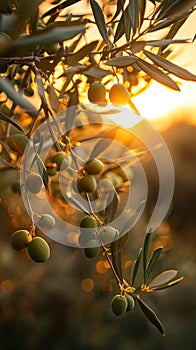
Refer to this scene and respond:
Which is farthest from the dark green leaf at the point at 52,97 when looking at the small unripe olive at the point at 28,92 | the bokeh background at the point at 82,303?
the bokeh background at the point at 82,303

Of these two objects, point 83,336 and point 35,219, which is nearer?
point 35,219

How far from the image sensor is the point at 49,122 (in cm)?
83

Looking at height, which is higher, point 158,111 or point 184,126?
point 158,111

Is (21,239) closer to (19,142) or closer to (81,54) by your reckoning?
(19,142)

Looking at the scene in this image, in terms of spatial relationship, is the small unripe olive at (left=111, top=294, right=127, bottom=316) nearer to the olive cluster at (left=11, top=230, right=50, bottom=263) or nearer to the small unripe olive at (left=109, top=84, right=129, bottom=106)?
the olive cluster at (left=11, top=230, right=50, bottom=263)

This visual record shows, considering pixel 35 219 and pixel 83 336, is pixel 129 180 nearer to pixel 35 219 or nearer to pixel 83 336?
pixel 35 219

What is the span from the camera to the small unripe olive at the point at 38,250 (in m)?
0.86

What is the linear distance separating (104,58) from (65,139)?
0.15 meters

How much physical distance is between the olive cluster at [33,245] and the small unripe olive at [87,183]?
0.35 ft

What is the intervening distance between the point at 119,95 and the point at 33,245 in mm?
268

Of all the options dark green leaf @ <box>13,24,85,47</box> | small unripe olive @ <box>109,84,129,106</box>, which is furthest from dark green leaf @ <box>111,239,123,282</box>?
dark green leaf @ <box>13,24,85,47</box>

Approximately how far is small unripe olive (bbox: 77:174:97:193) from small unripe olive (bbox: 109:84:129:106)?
124mm

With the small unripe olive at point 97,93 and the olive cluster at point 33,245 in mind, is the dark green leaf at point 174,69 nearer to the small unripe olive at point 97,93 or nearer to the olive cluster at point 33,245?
the small unripe olive at point 97,93

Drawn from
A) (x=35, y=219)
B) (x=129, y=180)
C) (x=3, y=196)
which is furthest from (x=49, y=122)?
(x=3, y=196)
